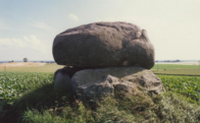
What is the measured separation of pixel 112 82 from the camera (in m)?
4.43

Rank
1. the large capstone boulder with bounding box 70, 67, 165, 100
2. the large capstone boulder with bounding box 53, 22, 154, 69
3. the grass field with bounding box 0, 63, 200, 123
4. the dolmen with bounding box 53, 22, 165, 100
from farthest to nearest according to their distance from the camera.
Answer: the large capstone boulder with bounding box 53, 22, 154, 69 < the dolmen with bounding box 53, 22, 165, 100 < the large capstone boulder with bounding box 70, 67, 165, 100 < the grass field with bounding box 0, 63, 200, 123

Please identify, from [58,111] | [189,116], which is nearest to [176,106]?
[189,116]

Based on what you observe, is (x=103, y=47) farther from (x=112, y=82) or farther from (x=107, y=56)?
(x=112, y=82)

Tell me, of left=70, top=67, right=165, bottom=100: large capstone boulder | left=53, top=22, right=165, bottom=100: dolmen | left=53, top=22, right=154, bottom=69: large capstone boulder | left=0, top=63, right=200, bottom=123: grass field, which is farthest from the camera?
left=53, top=22, right=154, bottom=69: large capstone boulder

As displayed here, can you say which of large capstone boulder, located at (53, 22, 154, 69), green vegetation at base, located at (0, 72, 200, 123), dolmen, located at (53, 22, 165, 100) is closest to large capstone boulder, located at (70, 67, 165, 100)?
dolmen, located at (53, 22, 165, 100)

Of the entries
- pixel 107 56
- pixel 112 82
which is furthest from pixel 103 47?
pixel 112 82

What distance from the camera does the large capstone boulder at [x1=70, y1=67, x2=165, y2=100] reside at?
422 cm

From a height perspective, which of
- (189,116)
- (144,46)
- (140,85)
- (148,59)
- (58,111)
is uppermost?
(144,46)

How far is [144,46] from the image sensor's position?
19.4 ft

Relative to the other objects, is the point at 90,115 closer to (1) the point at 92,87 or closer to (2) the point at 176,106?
(1) the point at 92,87

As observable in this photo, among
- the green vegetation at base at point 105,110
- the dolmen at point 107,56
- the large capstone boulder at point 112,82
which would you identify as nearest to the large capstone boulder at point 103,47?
the dolmen at point 107,56

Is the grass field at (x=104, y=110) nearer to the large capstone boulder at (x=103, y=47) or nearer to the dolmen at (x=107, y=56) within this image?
the dolmen at (x=107, y=56)

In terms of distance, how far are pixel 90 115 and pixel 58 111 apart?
117 cm

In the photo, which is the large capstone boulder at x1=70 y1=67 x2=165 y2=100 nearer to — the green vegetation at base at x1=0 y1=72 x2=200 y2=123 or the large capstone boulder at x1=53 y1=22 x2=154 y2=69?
the green vegetation at base at x1=0 y1=72 x2=200 y2=123
